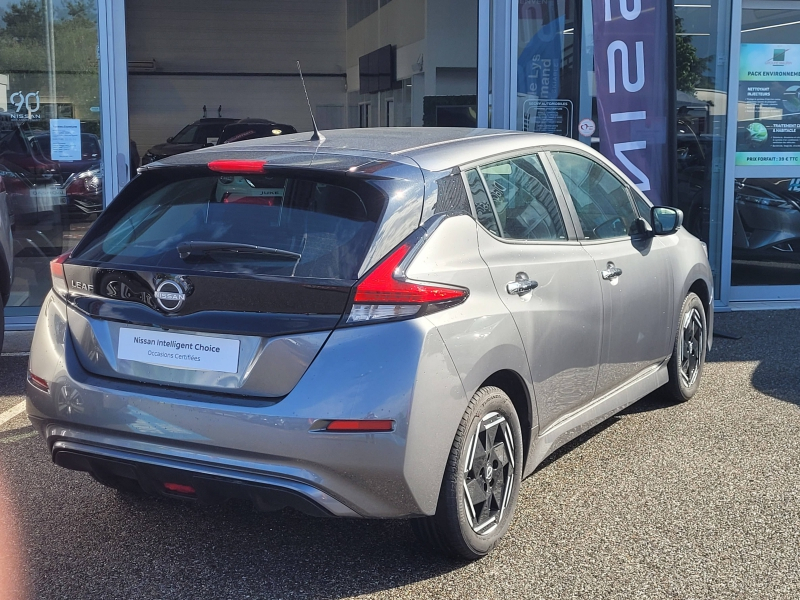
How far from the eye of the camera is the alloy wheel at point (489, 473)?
3.37 metres

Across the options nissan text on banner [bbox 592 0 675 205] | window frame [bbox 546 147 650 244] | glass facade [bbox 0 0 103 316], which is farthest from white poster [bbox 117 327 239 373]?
nissan text on banner [bbox 592 0 675 205]

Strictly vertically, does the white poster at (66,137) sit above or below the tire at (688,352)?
above

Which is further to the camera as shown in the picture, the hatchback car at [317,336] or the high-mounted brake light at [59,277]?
the high-mounted brake light at [59,277]

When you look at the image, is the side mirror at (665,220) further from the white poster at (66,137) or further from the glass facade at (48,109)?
the white poster at (66,137)

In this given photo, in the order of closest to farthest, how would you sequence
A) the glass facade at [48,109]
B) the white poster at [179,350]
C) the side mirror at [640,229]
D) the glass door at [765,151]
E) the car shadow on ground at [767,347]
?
the white poster at [179,350], the side mirror at [640,229], the car shadow on ground at [767,347], the glass facade at [48,109], the glass door at [765,151]

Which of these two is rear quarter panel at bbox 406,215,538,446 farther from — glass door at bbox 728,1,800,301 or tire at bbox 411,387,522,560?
glass door at bbox 728,1,800,301

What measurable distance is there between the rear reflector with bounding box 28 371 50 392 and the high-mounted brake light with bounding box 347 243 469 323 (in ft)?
3.79

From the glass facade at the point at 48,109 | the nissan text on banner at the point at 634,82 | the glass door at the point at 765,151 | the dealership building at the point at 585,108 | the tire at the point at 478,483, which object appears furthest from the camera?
the glass door at the point at 765,151

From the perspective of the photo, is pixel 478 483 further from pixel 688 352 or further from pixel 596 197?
pixel 688 352

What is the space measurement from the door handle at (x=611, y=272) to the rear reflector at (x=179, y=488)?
2.08 meters

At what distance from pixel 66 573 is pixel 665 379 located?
3237 mm

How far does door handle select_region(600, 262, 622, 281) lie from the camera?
4.30m

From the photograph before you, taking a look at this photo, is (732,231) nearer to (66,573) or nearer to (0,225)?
(0,225)

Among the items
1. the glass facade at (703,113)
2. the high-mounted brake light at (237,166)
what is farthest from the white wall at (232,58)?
the high-mounted brake light at (237,166)
